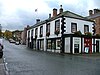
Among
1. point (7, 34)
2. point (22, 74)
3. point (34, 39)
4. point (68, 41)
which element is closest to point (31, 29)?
point (34, 39)

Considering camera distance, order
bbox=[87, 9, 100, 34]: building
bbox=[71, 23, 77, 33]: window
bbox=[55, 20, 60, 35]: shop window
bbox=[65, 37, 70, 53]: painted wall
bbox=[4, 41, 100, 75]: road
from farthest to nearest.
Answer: bbox=[87, 9, 100, 34]: building, bbox=[71, 23, 77, 33]: window, bbox=[55, 20, 60, 35]: shop window, bbox=[65, 37, 70, 53]: painted wall, bbox=[4, 41, 100, 75]: road

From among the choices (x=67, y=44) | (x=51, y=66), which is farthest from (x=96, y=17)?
(x=51, y=66)

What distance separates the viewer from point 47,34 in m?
44.3

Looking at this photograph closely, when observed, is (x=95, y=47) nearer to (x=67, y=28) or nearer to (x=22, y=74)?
(x=67, y=28)

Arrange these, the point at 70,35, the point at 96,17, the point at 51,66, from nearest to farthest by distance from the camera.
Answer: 1. the point at 51,66
2. the point at 70,35
3. the point at 96,17

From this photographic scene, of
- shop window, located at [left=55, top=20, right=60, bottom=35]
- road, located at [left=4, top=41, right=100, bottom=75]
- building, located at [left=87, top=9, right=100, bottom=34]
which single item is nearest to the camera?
road, located at [left=4, top=41, right=100, bottom=75]

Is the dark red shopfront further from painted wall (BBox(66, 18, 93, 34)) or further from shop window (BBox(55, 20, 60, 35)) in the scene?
shop window (BBox(55, 20, 60, 35))

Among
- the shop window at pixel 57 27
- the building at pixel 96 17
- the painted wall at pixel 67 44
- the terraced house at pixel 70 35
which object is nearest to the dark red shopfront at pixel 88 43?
the terraced house at pixel 70 35

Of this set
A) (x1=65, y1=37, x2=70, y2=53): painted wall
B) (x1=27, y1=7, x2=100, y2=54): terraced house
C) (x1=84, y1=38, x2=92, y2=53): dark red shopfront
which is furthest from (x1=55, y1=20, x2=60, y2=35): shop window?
(x1=84, y1=38, x2=92, y2=53): dark red shopfront

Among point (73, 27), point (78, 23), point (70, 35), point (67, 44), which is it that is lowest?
point (67, 44)

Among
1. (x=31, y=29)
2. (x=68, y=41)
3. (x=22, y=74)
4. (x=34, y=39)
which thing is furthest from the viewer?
(x=31, y=29)

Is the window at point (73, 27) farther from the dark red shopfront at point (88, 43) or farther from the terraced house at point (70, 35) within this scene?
the dark red shopfront at point (88, 43)

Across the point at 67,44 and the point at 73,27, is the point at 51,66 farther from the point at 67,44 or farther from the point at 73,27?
the point at 73,27

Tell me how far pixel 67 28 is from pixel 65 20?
153 cm
